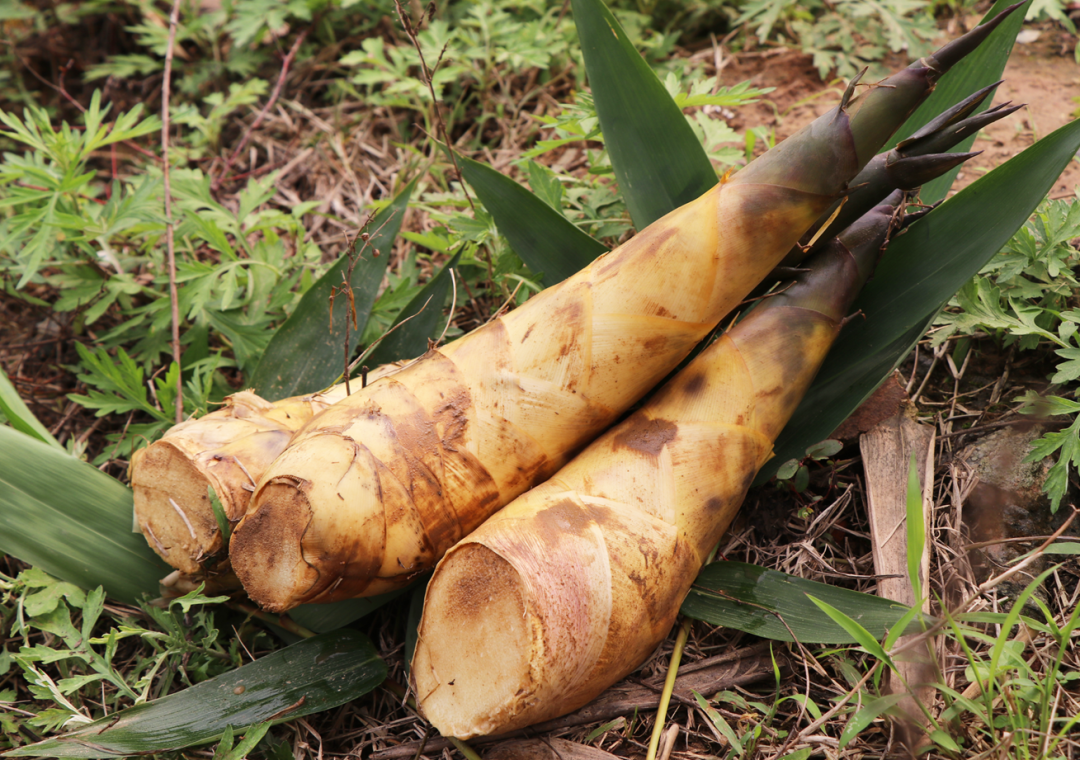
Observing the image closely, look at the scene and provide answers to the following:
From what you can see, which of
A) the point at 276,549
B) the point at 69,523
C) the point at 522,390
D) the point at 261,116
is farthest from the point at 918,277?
the point at 261,116

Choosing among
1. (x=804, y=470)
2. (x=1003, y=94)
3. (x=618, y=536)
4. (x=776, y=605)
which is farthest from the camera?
(x=1003, y=94)

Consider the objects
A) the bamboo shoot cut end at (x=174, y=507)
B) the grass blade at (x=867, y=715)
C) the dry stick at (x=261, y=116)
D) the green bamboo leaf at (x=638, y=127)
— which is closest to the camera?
the grass blade at (x=867, y=715)

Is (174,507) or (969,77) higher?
(969,77)

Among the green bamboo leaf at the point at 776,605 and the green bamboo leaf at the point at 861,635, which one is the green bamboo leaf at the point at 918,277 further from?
the green bamboo leaf at the point at 861,635

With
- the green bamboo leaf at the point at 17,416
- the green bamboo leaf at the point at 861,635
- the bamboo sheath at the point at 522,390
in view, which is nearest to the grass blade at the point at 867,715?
the green bamboo leaf at the point at 861,635

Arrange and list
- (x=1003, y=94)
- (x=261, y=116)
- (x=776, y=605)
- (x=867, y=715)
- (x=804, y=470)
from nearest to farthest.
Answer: (x=867, y=715) → (x=776, y=605) → (x=804, y=470) → (x=1003, y=94) → (x=261, y=116)

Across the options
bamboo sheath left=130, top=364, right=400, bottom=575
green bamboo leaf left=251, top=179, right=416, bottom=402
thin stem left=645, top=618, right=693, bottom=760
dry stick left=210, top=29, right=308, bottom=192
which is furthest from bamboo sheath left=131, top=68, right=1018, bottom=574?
dry stick left=210, top=29, right=308, bottom=192

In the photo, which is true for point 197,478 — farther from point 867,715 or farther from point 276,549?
point 867,715
